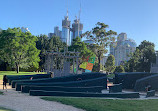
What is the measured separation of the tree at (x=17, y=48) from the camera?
4162 centimetres

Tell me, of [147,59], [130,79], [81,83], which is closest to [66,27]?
[147,59]

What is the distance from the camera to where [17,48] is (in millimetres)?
41938

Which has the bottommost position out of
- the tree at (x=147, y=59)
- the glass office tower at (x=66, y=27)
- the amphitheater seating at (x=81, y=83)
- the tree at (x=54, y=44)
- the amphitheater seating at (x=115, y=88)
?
the amphitheater seating at (x=115, y=88)

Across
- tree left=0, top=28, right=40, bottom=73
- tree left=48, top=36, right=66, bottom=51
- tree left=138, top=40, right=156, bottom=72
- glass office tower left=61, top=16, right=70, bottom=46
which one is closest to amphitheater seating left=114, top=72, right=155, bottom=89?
glass office tower left=61, top=16, right=70, bottom=46

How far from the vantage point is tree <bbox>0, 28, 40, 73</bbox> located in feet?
137

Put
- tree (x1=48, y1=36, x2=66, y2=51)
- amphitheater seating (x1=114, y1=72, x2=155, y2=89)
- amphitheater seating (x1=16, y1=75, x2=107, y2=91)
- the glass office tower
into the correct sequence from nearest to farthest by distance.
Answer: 1. amphitheater seating (x1=16, y1=75, x2=107, y2=91)
2. amphitheater seating (x1=114, y1=72, x2=155, y2=89)
3. the glass office tower
4. tree (x1=48, y1=36, x2=66, y2=51)

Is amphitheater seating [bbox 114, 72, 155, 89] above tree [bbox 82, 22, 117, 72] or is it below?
below

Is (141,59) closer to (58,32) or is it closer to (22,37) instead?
(22,37)

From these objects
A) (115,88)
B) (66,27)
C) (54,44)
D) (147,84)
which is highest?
(66,27)

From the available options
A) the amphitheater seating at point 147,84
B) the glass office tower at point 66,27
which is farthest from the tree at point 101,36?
the amphitheater seating at point 147,84

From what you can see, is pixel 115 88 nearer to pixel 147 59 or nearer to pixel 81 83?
pixel 81 83

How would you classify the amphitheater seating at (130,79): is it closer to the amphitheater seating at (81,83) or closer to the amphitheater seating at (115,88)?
the amphitheater seating at (115,88)

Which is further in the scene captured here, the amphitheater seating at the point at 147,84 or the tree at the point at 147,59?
the tree at the point at 147,59

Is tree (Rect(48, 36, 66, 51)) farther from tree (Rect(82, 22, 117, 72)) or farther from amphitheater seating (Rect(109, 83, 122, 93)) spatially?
amphitheater seating (Rect(109, 83, 122, 93))
